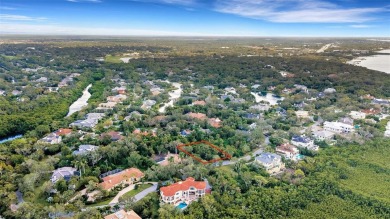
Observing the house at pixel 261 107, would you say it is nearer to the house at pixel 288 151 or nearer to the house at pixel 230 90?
the house at pixel 230 90

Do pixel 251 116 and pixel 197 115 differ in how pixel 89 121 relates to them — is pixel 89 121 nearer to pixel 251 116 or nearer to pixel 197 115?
pixel 197 115

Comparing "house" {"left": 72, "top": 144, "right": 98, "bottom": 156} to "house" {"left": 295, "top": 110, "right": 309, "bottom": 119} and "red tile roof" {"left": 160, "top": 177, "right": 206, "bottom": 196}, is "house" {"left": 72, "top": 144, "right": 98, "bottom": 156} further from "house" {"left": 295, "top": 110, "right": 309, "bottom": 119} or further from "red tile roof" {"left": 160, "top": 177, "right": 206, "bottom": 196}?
"house" {"left": 295, "top": 110, "right": 309, "bottom": 119}

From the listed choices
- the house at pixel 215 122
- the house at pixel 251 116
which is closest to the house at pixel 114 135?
the house at pixel 215 122

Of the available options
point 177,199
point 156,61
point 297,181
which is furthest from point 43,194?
point 156,61

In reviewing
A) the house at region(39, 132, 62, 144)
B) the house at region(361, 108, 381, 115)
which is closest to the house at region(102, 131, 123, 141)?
the house at region(39, 132, 62, 144)

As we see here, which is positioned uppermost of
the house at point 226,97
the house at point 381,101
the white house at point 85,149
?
the house at point 381,101

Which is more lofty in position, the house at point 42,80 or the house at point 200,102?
the house at point 42,80

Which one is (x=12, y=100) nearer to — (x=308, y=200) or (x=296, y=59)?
(x=308, y=200)
